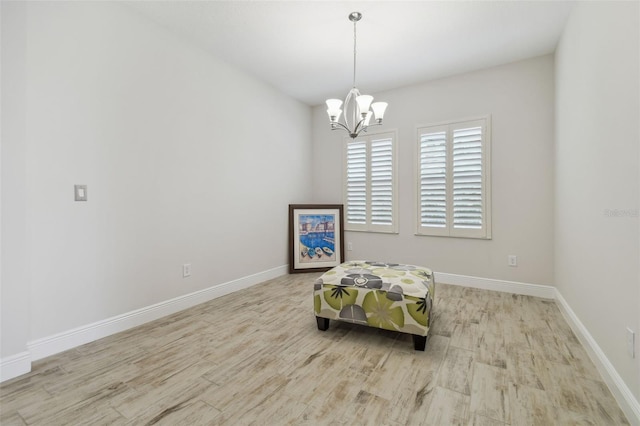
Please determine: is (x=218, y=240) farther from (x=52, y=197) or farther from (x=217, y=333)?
(x=52, y=197)

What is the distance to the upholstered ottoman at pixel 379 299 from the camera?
2.15 metres

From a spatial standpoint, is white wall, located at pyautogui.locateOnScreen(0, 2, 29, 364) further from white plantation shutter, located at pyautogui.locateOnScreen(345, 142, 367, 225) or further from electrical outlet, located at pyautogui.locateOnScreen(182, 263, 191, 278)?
white plantation shutter, located at pyautogui.locateOnScreen(345, 142, 367, 225)

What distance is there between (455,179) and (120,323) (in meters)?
4.03

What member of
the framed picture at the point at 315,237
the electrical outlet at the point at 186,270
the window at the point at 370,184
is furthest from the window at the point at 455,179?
the electrical outlet at the point at 186,270

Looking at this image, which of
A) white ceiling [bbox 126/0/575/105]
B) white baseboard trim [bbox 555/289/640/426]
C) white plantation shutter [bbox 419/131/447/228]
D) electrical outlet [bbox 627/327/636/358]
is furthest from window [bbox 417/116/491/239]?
electrical outlet [bbox 627/327/636/358]

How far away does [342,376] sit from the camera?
73.4 inches

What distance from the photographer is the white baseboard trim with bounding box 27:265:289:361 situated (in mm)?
2096

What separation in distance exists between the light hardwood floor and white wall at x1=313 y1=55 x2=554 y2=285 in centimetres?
99

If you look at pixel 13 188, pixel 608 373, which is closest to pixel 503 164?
pixel 608 373

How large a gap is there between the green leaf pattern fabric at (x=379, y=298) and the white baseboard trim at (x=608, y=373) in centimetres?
102

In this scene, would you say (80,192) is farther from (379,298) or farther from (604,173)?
(604,173)

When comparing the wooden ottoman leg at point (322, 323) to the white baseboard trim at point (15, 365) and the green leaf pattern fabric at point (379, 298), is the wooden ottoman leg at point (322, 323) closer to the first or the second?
the green leaf pattern fabric at point (379, 298)

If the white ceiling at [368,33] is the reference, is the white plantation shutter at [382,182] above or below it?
below

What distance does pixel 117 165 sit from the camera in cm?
250
